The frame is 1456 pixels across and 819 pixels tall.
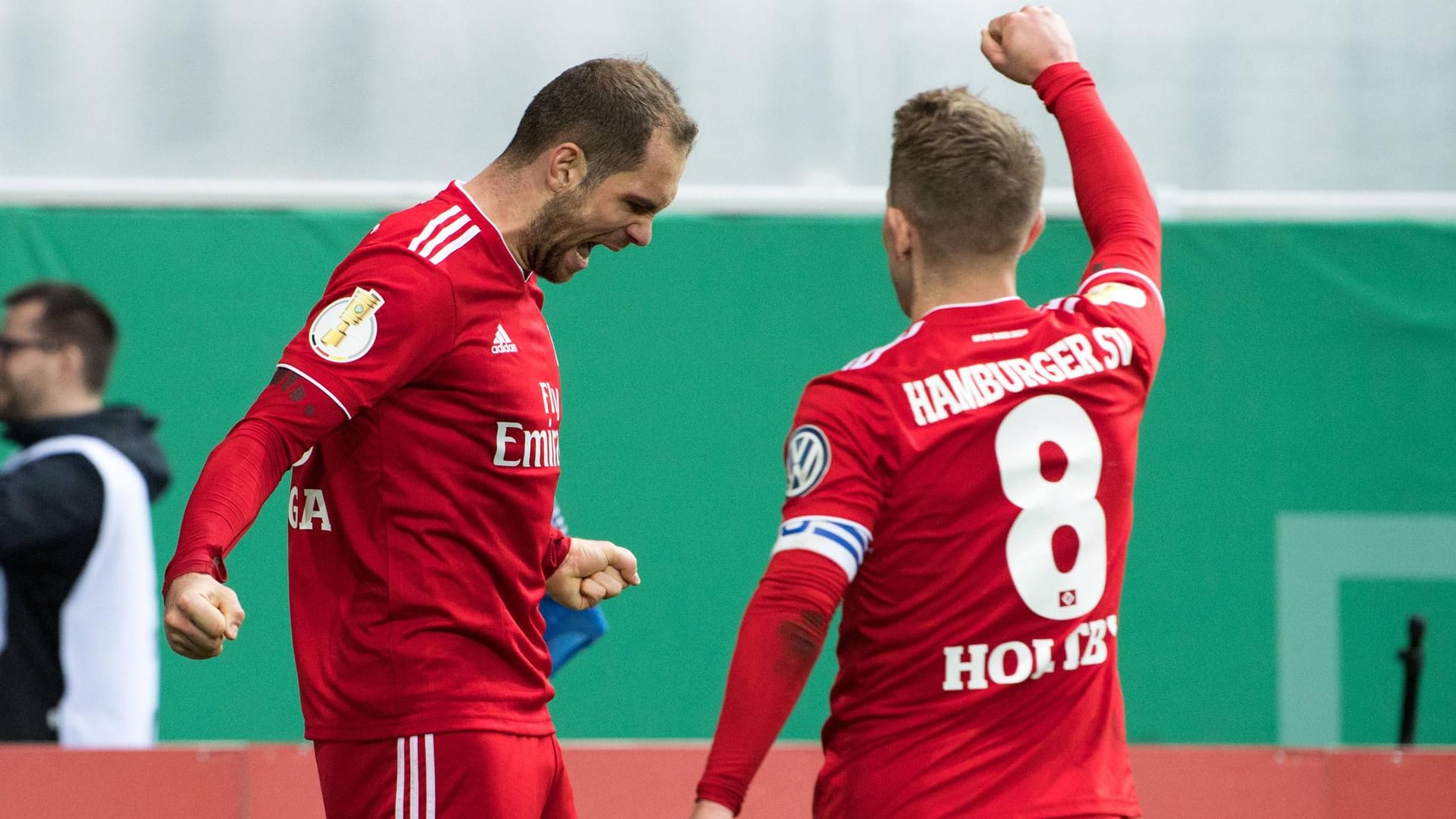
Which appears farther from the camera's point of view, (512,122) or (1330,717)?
(512,122)

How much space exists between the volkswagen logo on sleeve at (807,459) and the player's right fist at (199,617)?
0.73 metres

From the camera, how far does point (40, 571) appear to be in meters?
4.31

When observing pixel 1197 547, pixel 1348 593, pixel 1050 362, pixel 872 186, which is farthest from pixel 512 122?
pixel 1050 362

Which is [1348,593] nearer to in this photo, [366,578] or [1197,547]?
[1197,547]

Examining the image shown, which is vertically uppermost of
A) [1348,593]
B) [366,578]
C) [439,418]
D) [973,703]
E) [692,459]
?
[692,459]

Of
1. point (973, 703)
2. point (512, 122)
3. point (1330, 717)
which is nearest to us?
point (973, 703)

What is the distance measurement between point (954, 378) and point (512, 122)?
443 cm

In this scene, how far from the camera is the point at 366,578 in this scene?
2330mm

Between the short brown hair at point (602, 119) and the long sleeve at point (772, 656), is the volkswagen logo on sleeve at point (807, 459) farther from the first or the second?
the short brown hair at point (602, 119)

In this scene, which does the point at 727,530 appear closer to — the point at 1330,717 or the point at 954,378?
the point at 1330,717

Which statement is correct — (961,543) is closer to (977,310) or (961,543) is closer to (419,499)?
(977,310)

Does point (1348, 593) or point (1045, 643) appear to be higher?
point (1348, 593)

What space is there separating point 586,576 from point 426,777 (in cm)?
55

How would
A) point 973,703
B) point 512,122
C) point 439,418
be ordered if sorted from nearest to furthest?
point 973,703 < point 439,418 < point 512,122
